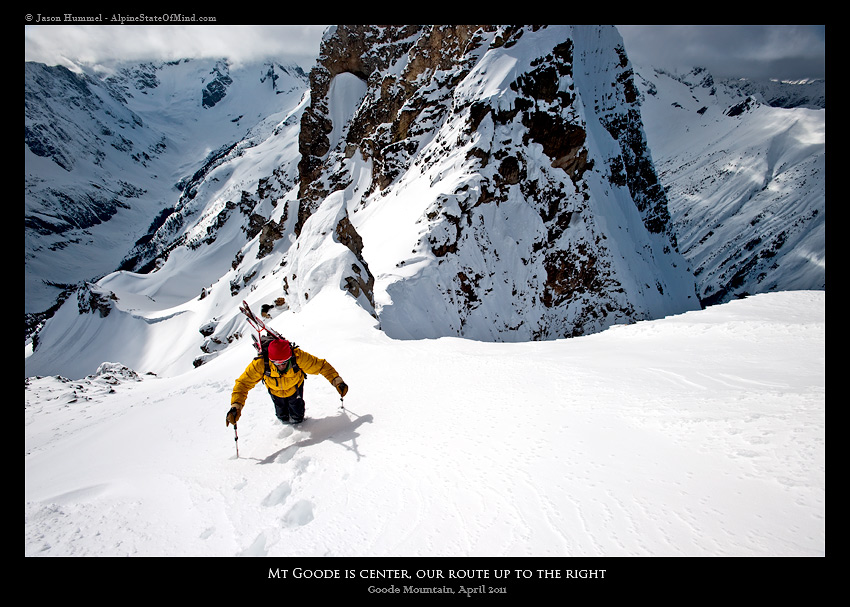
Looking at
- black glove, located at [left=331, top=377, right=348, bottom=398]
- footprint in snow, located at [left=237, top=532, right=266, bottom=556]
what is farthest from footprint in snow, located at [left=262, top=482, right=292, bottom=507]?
black glove, located at [left=331, top=377, right=348, bottom=398]

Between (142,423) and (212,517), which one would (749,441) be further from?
(142,423)

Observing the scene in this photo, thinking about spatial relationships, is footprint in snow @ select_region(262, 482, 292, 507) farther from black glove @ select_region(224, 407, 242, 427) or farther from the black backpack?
the black backpack

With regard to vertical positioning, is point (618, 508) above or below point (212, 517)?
above

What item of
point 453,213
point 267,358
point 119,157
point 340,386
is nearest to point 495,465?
point 340,386

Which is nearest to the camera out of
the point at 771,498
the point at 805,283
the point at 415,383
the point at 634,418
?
the point at 771,498
